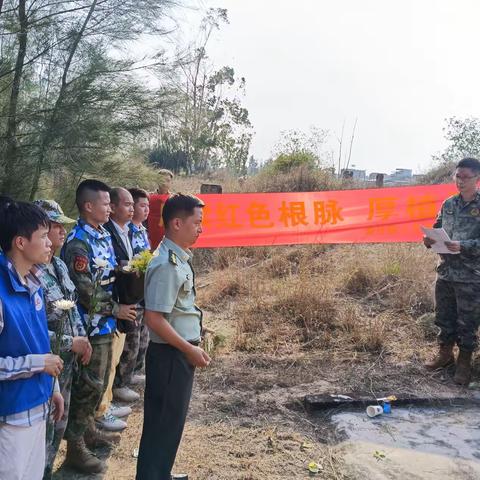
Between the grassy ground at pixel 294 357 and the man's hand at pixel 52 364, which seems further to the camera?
the grassy ground at pixel 294 357

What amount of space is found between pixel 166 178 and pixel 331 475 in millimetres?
3266

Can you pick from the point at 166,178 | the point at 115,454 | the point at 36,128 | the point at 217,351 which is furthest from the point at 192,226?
the point at 166,178

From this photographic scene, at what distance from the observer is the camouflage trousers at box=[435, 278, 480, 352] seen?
11.7 feet

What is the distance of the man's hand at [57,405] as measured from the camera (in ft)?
5.93

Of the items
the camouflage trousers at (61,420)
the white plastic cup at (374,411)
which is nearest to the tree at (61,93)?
the camouflage trousers at (61,420)

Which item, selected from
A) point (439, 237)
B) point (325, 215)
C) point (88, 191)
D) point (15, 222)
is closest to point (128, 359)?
point (88, 191)

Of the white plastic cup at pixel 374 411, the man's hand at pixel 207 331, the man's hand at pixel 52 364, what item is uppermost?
the man's hand at pixel 52 364

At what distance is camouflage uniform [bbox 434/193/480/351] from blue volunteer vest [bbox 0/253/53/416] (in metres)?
3.11

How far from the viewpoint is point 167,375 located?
182cm

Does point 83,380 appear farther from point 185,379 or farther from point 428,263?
point 428,263

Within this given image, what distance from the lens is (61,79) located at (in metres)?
3.70

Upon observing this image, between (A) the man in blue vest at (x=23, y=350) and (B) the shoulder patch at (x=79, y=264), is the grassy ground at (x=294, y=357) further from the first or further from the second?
(B) the shoulder patch at (x=79, y=264)

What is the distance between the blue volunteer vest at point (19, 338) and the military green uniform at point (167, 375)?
41 centimetres

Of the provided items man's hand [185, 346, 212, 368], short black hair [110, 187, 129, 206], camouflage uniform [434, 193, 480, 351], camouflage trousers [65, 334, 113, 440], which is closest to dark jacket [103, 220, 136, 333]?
short black hair [110, 187, 129, 206]
